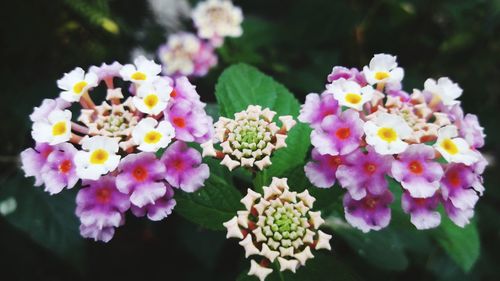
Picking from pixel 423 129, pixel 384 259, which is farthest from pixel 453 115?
pixel 384 259

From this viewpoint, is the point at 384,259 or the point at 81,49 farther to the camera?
the point at 81,49

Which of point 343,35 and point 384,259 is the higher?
point 343,35

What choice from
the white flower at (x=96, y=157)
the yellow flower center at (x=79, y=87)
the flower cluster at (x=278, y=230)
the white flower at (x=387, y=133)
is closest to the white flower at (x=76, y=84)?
the yellow flower center at (x=79, y=87)

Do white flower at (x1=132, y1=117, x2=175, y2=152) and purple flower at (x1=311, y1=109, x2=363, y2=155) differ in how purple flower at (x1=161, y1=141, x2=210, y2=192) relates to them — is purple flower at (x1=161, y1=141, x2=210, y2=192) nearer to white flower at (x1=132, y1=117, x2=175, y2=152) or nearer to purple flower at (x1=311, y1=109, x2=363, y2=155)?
white flower at (x1=132, y1=117, x2=175, y2=152)

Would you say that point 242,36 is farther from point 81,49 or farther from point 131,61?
point 81,49

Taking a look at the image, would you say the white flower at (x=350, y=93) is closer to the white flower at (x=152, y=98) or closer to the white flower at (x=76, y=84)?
the white flower at (x=152, y=98)

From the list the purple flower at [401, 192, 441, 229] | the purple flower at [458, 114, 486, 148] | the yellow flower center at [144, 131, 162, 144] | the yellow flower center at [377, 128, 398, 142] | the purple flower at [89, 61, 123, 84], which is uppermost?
the purple flower at [89, 61, 123, 84]

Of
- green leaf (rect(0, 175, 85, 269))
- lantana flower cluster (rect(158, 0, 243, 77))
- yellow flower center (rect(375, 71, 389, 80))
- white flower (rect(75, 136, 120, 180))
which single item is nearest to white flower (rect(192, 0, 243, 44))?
lantana flower cluster (rect(158, 0, 243, 77))

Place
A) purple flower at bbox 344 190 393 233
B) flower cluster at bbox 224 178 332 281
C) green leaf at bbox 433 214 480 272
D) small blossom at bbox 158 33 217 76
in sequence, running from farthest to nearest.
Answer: small blossom at bbox 158 33 217 76 < green leaf at bbox 433 214 480 272 < purple flower at bbox 344 190 393 233 < flower cluster at bbox 224 178 332 281
